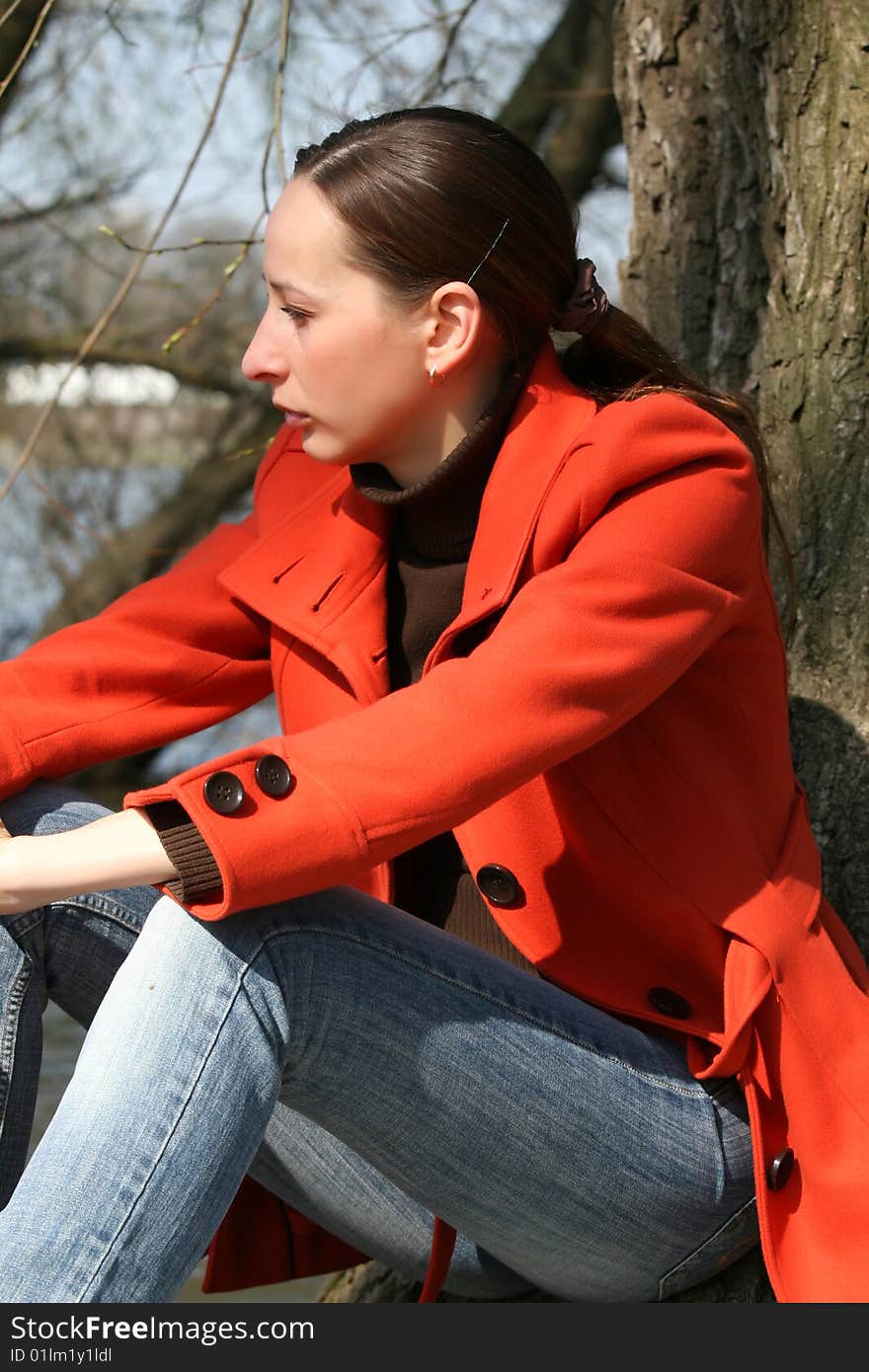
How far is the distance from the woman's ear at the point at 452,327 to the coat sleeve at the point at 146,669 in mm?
414

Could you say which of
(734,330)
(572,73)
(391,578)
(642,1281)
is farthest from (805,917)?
(572,73)

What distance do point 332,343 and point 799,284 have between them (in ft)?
2.35

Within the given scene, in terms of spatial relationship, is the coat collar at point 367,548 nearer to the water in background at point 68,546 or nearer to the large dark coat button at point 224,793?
the large dark coat button at point 224,793

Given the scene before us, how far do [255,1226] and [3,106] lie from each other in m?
3.74

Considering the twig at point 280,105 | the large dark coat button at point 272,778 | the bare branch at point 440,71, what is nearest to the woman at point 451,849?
the large dark coat button at point 272,778

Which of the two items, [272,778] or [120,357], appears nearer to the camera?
[272,778]

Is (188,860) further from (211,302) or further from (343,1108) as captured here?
(211,302)

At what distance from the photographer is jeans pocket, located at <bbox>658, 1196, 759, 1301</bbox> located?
1.75m

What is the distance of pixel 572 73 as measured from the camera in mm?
4734

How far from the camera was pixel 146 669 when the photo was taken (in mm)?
2053

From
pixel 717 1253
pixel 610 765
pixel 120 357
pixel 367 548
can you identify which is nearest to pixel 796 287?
pixel 367 548

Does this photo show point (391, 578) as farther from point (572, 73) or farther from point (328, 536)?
point (572, 73)

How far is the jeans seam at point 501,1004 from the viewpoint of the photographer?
4.90 feet

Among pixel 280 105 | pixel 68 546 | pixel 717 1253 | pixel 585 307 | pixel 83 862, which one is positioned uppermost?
pixel 280 105
